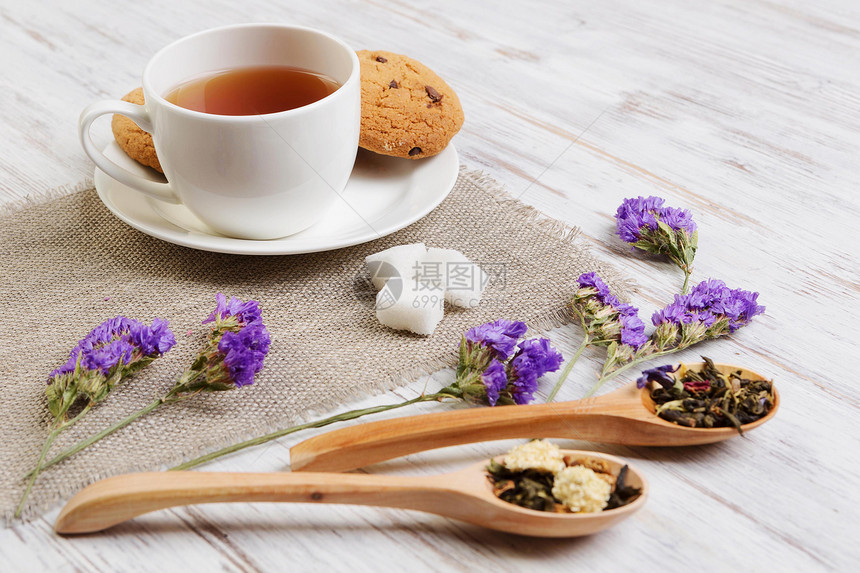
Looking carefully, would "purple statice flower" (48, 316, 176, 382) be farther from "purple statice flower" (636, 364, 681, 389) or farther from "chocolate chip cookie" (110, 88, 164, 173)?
"purple statice flower" (636, 364, 681, 389)

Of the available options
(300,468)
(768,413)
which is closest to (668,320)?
(768,413)

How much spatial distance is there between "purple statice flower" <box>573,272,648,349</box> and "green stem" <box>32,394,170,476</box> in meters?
0.41

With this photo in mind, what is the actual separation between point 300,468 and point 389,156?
51 cm

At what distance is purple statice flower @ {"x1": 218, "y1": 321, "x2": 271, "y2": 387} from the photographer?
0.69 m

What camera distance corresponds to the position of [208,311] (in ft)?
2.68

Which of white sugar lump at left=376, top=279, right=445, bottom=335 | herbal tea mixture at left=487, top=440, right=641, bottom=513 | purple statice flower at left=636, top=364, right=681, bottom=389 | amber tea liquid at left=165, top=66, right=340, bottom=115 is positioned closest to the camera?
herbal tea mixture at left=487, top=440, right=641, bottom=513

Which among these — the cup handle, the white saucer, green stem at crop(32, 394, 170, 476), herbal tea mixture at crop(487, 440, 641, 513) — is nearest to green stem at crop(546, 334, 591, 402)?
herbal tea mixture at crop(487, 440, 641, 513)

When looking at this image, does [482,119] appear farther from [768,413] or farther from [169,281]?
[768,413]

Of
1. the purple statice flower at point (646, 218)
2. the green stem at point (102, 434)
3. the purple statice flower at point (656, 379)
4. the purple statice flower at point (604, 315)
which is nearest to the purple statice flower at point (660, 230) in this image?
the purple statice flower at point (646, 218)

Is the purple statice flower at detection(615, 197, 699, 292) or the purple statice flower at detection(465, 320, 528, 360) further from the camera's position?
the purple statice flower at detection(615, 197, 699, 292)

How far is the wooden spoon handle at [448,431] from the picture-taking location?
0.63m

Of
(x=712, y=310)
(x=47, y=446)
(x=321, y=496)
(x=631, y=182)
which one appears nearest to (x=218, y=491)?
(x=321, y=496)

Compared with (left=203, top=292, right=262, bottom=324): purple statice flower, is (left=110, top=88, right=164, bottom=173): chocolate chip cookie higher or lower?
higher

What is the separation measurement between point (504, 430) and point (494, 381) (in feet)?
0.18
